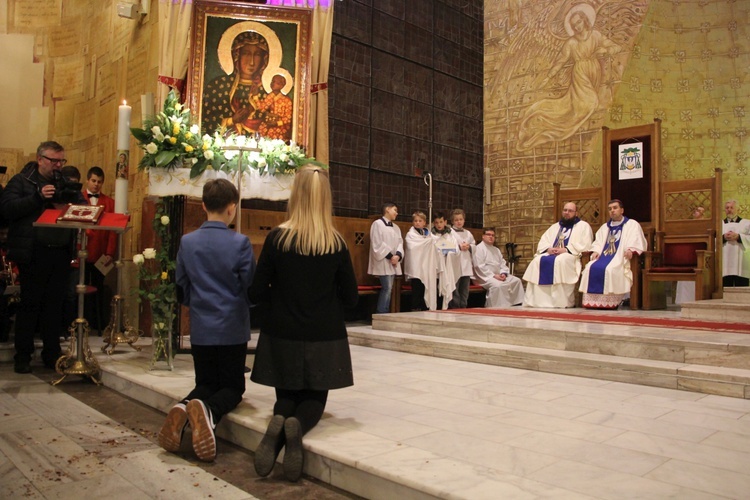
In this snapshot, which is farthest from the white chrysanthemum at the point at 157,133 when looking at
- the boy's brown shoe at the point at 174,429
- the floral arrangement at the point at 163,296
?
the boy's brown shoe at the point at 174,429

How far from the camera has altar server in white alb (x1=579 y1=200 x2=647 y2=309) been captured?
7.04 meters

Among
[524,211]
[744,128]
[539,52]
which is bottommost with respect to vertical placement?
[524,211]

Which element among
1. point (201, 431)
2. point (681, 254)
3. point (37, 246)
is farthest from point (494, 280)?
point (201, 431)

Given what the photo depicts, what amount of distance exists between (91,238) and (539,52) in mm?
8025

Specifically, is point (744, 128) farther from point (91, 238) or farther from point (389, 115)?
point (91, 238)

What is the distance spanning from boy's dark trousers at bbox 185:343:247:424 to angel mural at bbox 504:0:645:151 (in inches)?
340

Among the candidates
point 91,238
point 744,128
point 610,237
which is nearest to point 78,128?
point 91,238

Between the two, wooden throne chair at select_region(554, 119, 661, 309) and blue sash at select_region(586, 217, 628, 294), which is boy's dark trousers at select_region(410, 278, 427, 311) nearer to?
wooden throne chair at select_region(554, 119, 661, 309)

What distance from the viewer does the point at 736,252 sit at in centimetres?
876

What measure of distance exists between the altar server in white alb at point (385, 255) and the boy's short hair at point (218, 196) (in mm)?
4904

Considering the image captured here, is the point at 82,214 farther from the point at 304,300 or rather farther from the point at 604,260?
the point at 604,260

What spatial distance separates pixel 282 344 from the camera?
274 centimetres

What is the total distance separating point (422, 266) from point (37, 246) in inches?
190

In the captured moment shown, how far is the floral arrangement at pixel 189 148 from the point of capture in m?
4.38
